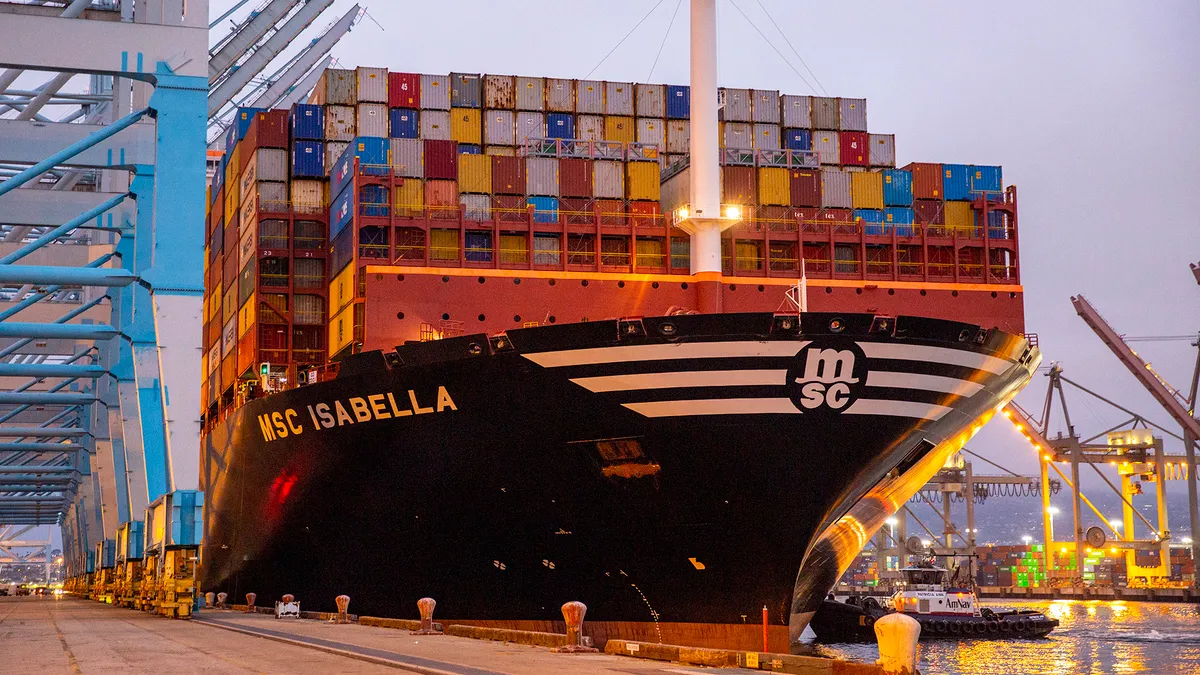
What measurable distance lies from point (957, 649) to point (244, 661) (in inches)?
875

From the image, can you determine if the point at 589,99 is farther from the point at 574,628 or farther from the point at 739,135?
the point at 574,628

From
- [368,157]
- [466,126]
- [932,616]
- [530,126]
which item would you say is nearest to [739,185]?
[530,126]

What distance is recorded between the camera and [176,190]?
27.8 metres

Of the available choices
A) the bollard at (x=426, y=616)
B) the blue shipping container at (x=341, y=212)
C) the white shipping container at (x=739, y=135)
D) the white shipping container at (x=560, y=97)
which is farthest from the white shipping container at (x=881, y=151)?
the bollard at (x=426, y=616)

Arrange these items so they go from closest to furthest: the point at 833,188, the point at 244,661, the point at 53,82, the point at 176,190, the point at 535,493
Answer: the point at 244,661 < the point at 535,493 < the point at 176,190 < the point at 833,188 < the point at 53,82

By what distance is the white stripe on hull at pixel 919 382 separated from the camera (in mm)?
19359

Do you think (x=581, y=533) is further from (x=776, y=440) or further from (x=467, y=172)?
(x=467, y=172)

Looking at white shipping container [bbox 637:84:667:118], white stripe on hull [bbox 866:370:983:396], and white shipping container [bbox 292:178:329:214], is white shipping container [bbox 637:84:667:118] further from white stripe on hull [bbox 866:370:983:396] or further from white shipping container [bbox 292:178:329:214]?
white stripe on hull [bbox 866:370:983:396]

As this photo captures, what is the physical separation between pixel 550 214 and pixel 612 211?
1372 mm

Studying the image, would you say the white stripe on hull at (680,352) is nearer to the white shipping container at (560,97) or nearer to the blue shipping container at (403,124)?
the blue shipping container at (403,124)

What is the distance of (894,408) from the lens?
19578mm

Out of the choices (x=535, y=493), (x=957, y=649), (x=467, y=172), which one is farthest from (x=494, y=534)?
(x=957, y=649)

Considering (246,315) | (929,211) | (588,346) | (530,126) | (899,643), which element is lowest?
(899,643)

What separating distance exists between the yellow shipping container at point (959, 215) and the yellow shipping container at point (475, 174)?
10.8 metres
